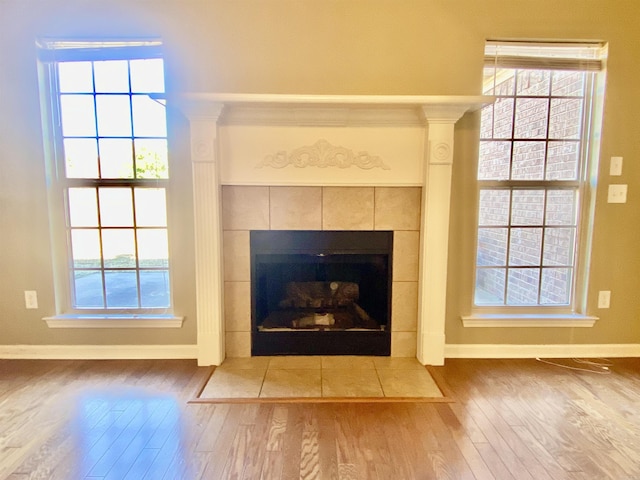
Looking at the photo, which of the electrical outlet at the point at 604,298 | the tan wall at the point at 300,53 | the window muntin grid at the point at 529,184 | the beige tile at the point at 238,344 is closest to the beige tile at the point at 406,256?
the tan wall at the point at 300,53

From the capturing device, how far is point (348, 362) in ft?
8.00

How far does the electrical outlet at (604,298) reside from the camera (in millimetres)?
2539

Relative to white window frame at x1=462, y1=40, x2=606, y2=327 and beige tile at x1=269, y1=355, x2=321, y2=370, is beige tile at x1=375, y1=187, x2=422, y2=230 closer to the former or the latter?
white window frame at x1=462, y1=40, x2=606, y2=327

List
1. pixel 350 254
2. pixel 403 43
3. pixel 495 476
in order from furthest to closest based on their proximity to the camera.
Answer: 1. pixel 350 254
2. pixel 403 43
3. pixel 495 476

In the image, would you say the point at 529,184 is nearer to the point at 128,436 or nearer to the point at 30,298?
the point at 128,436

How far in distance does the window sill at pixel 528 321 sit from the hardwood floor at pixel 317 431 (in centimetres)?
35

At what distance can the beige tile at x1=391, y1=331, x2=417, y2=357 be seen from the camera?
2.52 m

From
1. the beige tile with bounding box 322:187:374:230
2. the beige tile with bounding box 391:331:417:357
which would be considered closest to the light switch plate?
the beige tile with bounding box 322:187:374:230

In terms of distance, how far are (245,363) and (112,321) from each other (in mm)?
969

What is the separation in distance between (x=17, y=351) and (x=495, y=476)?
9.84ft

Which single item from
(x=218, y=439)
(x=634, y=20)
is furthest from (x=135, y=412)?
(x=634, y=20)

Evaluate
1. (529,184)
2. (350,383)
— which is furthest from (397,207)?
(350,383)

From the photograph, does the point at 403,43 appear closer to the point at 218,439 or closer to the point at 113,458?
the point at 218,439

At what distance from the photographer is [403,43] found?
2301mm
